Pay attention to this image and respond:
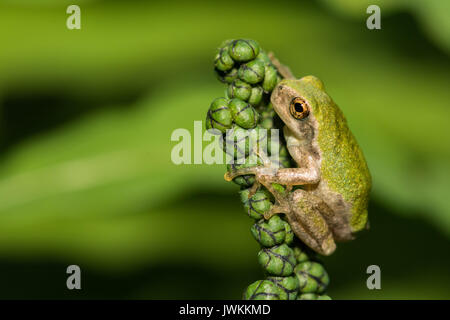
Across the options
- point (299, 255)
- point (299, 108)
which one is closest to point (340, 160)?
point (299, 108)

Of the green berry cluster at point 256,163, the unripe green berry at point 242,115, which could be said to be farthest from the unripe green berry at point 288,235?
the unripe green berry at point 242,115

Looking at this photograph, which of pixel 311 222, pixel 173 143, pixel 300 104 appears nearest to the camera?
pixel 311 222

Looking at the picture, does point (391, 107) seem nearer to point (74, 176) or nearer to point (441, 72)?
point (441, 72)

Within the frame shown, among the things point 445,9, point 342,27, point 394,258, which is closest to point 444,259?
point 394,258

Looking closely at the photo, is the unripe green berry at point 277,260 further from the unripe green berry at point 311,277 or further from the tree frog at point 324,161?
the tree frog at point 324,161

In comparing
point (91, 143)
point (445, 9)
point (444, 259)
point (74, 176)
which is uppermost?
point (445, 9)

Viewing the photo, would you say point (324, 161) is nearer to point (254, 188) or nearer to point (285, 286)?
point (254, 188)

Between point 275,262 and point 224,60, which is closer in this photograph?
point 275,262
